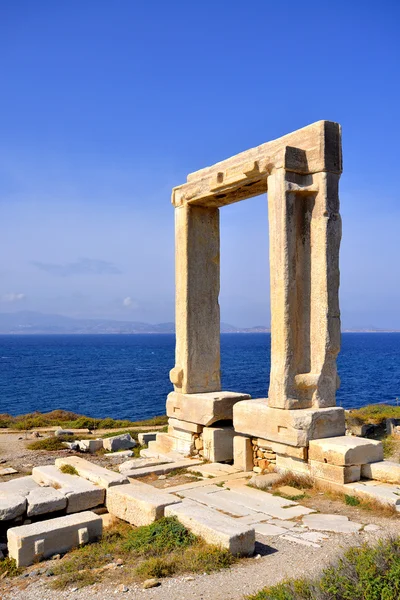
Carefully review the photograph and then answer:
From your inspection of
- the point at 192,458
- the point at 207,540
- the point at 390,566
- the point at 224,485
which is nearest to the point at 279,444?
the point at 224,485

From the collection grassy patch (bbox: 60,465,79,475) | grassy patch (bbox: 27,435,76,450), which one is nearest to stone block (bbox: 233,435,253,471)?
grassy patch (bbox: 60,465,79,475)

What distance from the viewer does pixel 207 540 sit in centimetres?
574

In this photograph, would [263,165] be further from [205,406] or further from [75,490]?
[75,490]

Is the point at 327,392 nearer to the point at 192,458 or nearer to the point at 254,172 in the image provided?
the point at 192,458

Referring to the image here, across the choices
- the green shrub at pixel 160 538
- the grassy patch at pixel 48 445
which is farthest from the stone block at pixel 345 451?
the grassy patch at pixel 48 445

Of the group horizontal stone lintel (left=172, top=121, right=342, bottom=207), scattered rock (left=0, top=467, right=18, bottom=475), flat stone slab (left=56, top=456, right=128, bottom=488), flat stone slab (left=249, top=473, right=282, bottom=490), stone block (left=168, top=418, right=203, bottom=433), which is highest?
horizontal stone lintel (left=172, top=121, right=342, bottom=207)

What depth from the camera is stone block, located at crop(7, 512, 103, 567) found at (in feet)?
19.1

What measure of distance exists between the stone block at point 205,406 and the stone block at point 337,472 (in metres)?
2.37

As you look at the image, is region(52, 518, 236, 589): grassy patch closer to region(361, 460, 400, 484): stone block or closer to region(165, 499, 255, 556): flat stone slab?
region(165, 499, 255, 556): flat stone slab

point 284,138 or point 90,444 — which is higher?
point 284,138

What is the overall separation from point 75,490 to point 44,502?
48cm

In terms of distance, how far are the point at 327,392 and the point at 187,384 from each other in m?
3.14

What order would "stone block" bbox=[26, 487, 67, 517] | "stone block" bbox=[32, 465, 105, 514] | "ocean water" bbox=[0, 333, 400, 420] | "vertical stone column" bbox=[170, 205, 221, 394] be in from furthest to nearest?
"ocean water" bbox=[0, 333, 400, 420] → "vertical stone column" bbox=[170, 205, 221, 394] → "stone block" bbox=[32, 465, 105, 514] → "stone block" bbox=[26, 487, 67, 517]

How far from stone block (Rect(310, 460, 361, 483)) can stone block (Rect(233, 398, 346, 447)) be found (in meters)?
0.42
